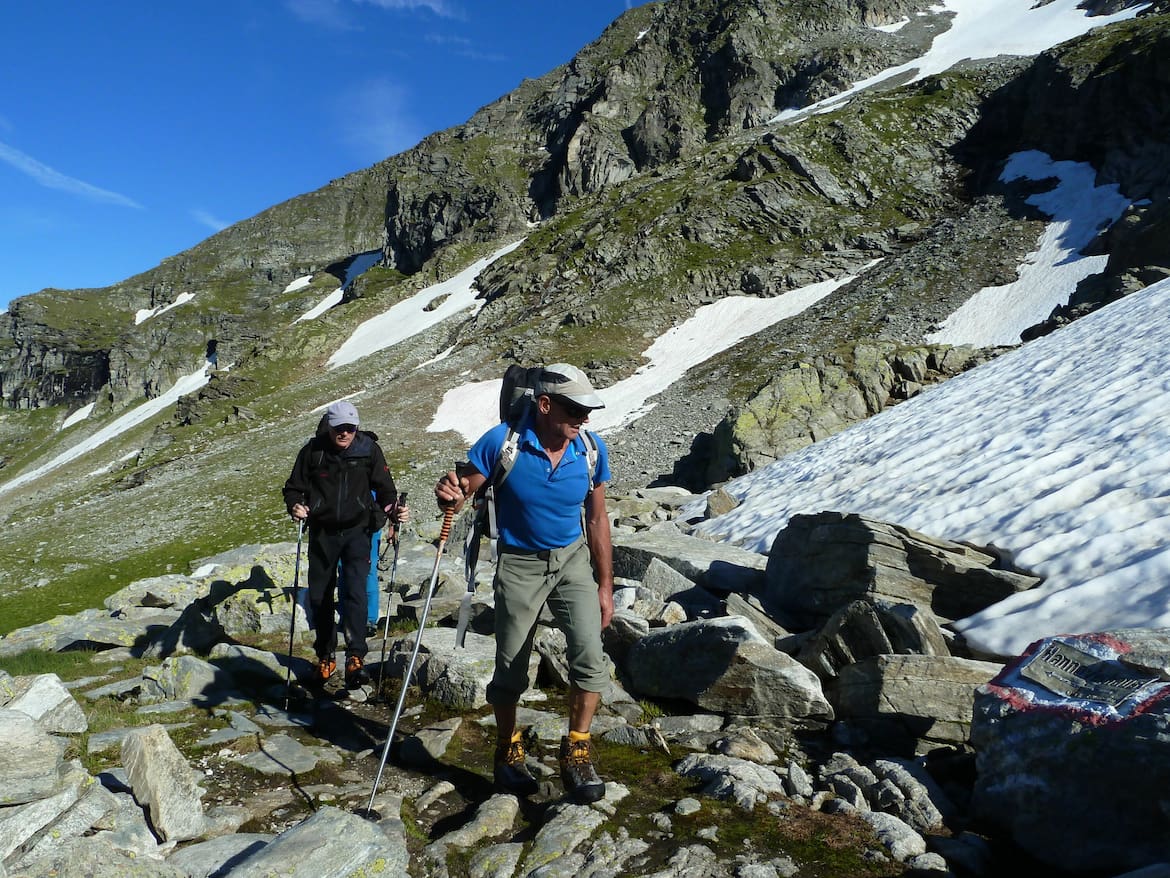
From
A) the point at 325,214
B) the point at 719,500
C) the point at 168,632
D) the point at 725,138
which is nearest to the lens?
the point at 168,632

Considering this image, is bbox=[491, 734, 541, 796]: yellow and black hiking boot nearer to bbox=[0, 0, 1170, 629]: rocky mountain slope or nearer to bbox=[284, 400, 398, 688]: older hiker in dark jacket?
bbox=[284, 400, 398, 688]: older hiker in dark jacket

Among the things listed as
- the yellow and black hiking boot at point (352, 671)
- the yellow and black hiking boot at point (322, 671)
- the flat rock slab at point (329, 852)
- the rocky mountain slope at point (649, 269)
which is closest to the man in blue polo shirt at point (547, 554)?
the flat rock slab at point (329, 852)

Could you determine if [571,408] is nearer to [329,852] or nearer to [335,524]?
[329,852]

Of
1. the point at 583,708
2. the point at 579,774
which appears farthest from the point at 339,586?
the point at 579,774

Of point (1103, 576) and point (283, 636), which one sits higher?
point (283, 636)

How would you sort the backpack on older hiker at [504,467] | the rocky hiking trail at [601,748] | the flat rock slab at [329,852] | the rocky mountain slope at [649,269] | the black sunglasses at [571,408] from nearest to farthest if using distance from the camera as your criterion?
the flat rock slab at [329,852], the rocky hiking trail at [601,748], the black sunglasses at [571,408], the backpack on older hiker at [504,467], the rocky mountain slope at [649,269]

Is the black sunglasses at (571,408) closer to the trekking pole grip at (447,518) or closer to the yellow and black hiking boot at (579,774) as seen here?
the trekking pole grip at (447,518)

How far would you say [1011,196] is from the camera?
220ft

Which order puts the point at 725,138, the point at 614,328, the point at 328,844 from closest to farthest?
1. the point at 328,844
2. the point at 614,328
3. the point at 725,138

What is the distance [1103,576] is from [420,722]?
280 inches

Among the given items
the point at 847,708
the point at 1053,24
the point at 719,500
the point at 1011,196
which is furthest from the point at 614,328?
the point at 1053,24

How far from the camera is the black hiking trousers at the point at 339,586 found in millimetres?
8094

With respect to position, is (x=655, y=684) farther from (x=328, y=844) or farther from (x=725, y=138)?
(x=725, y=138)

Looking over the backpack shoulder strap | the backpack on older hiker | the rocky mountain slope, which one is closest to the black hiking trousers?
the backpack on older hiker
